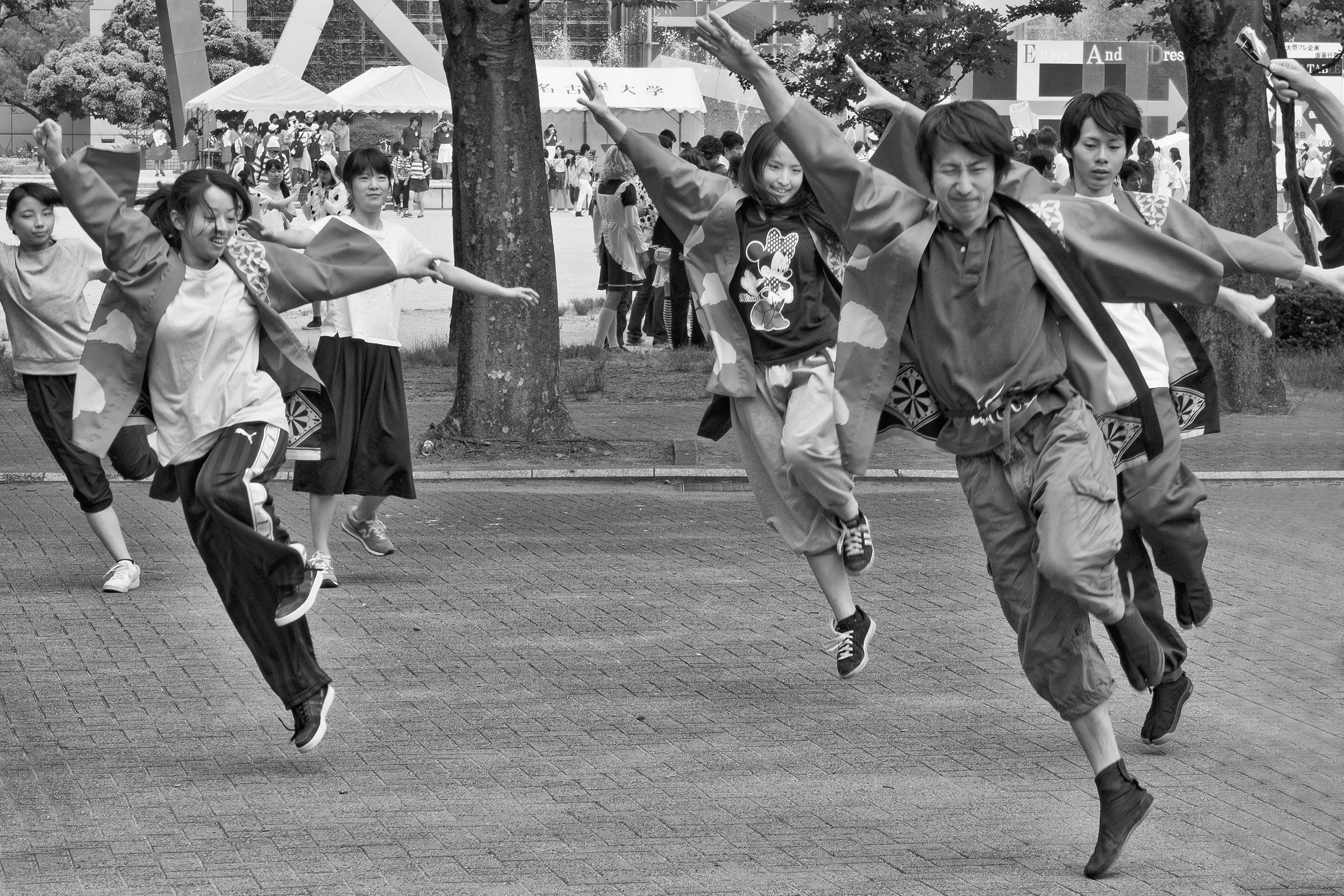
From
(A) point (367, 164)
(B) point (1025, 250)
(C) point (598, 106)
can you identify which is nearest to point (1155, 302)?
(B) point (1025, 250)

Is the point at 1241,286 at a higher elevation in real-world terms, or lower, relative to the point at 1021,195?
lower

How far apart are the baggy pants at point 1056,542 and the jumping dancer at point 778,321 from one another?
159cm

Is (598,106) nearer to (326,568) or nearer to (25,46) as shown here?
(326,568)

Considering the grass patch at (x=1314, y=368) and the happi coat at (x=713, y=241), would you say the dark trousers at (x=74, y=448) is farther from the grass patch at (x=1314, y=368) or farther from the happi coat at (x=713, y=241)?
the grass patch at (x=1314, y=368)

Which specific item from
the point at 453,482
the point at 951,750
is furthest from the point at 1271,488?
the point at 951,750

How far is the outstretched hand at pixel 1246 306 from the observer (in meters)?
4.84

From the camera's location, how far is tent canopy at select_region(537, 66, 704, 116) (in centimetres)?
4219

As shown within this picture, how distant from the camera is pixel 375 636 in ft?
22.6

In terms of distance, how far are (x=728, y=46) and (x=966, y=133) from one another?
87cm

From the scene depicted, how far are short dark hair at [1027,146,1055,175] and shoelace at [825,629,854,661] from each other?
843 cm

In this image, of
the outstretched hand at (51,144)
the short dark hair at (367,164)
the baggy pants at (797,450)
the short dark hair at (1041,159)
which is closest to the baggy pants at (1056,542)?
the baggy pants at (797,450)

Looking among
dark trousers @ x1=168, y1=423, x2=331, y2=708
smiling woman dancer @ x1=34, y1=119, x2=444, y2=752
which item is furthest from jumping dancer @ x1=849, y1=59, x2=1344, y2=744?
dark trousers @ x1=168, y1=423, x2=331, y2=708

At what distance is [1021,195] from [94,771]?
3094mm

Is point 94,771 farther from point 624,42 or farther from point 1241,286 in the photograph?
point 624,42
